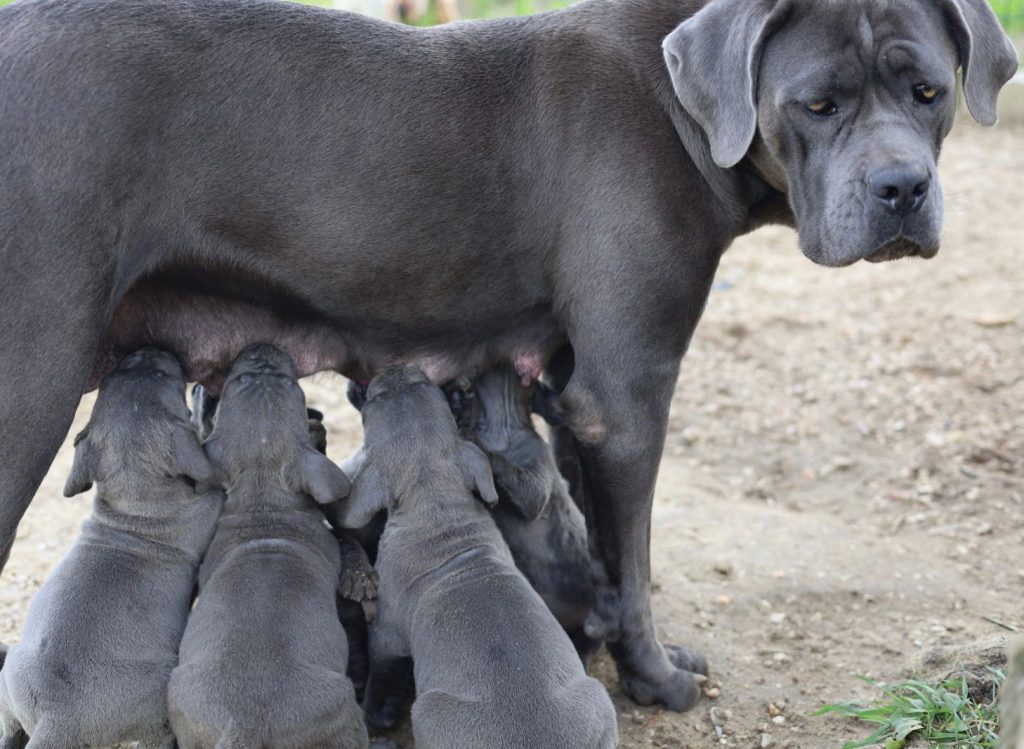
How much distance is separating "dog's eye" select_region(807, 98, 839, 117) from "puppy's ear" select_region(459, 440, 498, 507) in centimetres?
141

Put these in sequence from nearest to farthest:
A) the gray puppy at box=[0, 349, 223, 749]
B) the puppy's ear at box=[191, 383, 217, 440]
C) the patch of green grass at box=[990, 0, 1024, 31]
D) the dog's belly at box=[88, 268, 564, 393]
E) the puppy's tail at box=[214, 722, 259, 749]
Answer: the puppy's tail at box=[214, 722, 259, 749]
the gray puppy at box=[0, 349, 223, 749]
the dog's belly at box=[88, 268, 564, 393]
the puppy's ear at box=[191, 383, 217, 440]
the patch of green grass at box=[990, 0, 1024, 31]

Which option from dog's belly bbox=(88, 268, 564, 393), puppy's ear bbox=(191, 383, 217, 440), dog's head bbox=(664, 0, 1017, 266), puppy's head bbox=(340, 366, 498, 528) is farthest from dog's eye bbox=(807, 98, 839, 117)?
puppy's ear bbox=(191, 383, 217, 440)

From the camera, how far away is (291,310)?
3992 millimetres

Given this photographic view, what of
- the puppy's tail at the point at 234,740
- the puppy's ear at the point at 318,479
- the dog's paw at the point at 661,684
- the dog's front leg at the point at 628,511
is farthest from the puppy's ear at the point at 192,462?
the dog's paw at the point at 661,684

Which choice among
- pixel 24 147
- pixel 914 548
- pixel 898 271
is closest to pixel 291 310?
pixel 24 147

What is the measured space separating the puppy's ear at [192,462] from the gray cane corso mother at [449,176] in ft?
0.96

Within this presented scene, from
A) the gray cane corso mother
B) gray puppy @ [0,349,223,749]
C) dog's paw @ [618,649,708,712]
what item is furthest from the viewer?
dog's paw @ [618,649,708,712]

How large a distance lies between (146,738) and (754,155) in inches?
92.4

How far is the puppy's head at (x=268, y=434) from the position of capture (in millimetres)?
3939

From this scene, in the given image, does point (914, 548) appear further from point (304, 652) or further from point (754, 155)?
point (304, 652)

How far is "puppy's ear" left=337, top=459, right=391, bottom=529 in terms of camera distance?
3986 millimetres

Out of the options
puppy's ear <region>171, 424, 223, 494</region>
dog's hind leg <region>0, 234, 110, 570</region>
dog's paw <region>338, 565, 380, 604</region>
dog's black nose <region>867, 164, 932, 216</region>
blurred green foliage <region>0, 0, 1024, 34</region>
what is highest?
dog's black nose <region>867, 164, 932, 216</region>

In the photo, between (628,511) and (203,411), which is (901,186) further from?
(203,411)

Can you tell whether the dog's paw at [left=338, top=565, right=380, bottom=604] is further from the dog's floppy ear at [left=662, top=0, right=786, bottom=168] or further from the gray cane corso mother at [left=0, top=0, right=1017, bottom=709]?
the dog's floppy ear at [left=662, top=0, right=786, bottom=168]
